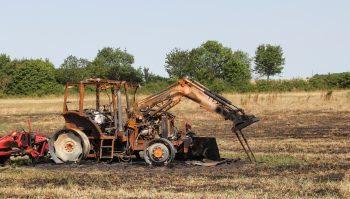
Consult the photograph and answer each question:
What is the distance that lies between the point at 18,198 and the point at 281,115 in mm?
25822

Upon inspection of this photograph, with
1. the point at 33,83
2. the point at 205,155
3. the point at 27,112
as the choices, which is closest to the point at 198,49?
the point at 33,83

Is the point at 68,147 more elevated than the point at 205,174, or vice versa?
the point at 68,147

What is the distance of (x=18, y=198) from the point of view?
11.4 m

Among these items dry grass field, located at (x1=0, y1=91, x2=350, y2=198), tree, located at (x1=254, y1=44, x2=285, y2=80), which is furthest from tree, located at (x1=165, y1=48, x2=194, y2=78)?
dry grass field, located at (x1=0, y1=91, x2=350, y2=198)

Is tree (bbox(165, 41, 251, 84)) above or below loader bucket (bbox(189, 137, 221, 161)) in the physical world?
above

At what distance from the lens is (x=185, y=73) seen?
74.2 meters

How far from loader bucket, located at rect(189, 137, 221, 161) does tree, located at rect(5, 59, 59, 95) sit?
158ft

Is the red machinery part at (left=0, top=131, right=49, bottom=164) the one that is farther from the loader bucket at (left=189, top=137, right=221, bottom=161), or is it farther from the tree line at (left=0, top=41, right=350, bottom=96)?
the tree line at (left=0, top=41, right=350, bottom=96)

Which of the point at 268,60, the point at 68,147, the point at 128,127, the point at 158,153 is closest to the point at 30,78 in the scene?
the point at 268,60

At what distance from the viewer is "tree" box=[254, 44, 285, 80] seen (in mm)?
91562

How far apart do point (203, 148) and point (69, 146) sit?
379 cm

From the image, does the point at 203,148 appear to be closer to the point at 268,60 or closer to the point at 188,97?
the point at 188,97

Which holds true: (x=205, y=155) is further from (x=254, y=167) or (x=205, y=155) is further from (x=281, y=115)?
(x=281, y=115)

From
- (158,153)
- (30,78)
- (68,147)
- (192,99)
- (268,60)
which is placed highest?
(268,60)
